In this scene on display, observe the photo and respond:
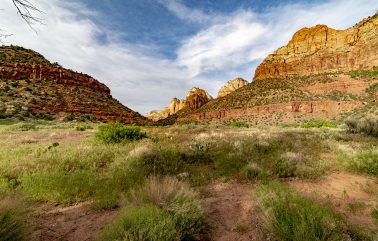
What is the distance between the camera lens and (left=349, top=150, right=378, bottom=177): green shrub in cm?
697

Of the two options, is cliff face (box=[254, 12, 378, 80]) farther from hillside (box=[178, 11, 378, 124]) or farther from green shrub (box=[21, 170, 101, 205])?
green shrub (box=[21, 170, 101, 205])

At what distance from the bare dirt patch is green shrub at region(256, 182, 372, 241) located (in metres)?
0.71

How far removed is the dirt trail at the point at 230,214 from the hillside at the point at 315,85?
190ft

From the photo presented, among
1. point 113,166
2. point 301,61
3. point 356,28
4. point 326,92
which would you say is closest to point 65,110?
point 113,166

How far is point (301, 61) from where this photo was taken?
96.4 meters

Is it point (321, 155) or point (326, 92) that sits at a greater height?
point (326, 92)

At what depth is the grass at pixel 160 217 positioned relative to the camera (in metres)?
3.55

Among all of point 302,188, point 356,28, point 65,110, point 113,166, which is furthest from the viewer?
point 356,28

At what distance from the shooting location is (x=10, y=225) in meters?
3.51

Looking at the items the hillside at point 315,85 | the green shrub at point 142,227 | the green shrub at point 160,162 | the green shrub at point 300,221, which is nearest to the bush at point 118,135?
the green shrub at point 160,162

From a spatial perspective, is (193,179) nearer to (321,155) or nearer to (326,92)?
(321,155)

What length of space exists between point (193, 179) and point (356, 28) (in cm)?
11058

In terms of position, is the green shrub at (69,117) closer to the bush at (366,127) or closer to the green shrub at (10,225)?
the bush at (366,127)

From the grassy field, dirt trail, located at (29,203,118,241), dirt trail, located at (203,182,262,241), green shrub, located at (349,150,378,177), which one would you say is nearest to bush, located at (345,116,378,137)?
the grassy field
